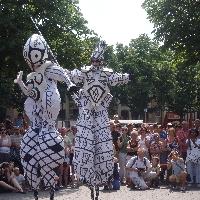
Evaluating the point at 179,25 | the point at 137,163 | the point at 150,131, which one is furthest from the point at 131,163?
the point at 179,25

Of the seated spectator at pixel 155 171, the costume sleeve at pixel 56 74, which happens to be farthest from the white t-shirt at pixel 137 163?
the costume sleeve at pixel 56 74

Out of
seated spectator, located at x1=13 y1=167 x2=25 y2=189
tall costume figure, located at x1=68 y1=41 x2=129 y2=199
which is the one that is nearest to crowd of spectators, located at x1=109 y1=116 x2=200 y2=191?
seated spectator, located at x1=13 y1=167 x2=25 y2=189

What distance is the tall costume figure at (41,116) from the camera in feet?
23.5

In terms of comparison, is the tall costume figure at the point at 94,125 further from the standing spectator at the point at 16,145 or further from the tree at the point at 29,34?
the tree at the point at 29,34

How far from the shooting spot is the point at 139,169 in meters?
13.4

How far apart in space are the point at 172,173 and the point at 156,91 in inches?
1561

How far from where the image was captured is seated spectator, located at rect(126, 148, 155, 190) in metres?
13.2

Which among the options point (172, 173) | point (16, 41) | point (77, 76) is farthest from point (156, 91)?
point (77, 76)

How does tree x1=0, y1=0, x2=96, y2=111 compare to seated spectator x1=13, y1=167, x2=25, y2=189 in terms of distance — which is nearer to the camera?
seated spectator x1=13, y1=167, x2=25, y2=189

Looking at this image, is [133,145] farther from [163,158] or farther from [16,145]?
[16,145]

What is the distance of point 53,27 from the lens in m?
24.5

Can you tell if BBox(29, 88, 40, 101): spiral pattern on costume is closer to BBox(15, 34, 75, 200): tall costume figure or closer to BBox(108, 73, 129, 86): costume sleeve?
BBox(15, 34, 75, 200): tall costume figure

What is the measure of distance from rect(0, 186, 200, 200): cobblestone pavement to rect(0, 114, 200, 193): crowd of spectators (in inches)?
16.3

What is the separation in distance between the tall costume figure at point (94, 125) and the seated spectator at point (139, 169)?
15.4 ft
